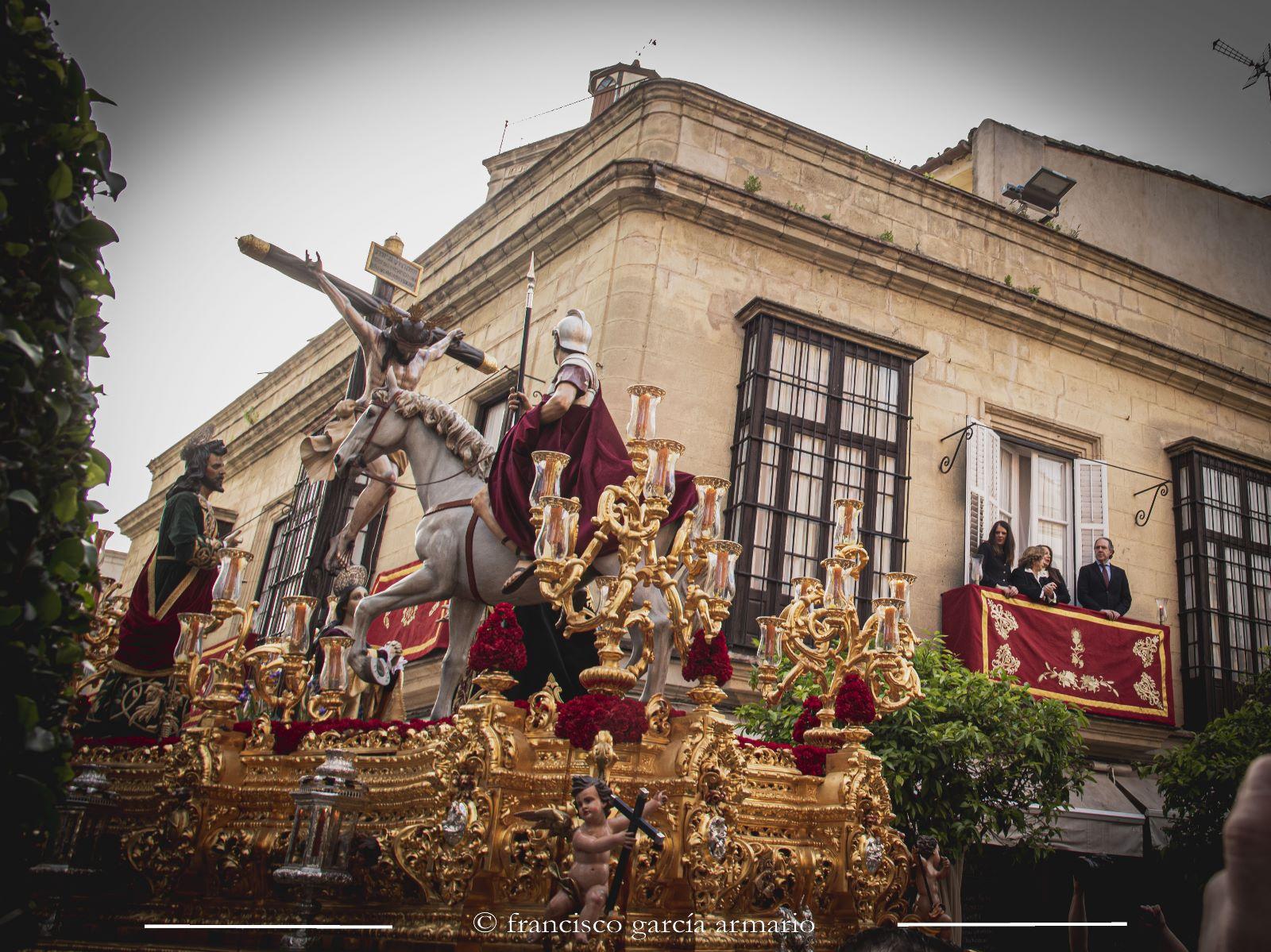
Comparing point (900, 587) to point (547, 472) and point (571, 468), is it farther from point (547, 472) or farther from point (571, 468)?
point (547, 472)

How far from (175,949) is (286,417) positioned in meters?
15.6

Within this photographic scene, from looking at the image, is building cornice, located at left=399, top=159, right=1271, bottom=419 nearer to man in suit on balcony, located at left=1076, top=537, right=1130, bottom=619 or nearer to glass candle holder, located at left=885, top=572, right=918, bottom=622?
man in suit on balcony, located at left=1076, top=537, right=1130, bottom=619

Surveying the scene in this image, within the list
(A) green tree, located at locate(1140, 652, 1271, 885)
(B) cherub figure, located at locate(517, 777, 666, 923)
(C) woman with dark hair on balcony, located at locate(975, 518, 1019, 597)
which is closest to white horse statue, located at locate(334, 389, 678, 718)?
(B) cherub figure, located at locate(517, 777, 666, 923)

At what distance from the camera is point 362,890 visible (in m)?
5.03

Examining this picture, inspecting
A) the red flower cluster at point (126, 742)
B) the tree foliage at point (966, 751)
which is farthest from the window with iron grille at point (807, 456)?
the red flower cluster at point (126, 742)

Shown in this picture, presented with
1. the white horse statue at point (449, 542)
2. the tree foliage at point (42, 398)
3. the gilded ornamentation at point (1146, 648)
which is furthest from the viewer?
the gilded ornamentation at point (1146, 648)

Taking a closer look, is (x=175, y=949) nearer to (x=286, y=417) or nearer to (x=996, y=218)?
(x=996, y=218)

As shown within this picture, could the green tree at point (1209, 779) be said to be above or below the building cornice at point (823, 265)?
below

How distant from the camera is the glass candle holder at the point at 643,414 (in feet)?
A: 18.2

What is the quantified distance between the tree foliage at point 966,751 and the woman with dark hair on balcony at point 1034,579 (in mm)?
2696

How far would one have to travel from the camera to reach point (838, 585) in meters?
6.04

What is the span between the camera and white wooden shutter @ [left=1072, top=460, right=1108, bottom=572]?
1288 cm

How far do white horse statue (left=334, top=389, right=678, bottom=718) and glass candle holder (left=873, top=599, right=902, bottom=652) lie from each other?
130cm

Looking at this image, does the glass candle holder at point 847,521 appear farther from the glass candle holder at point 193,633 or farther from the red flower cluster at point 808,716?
the glass candle holder at point 193,633
